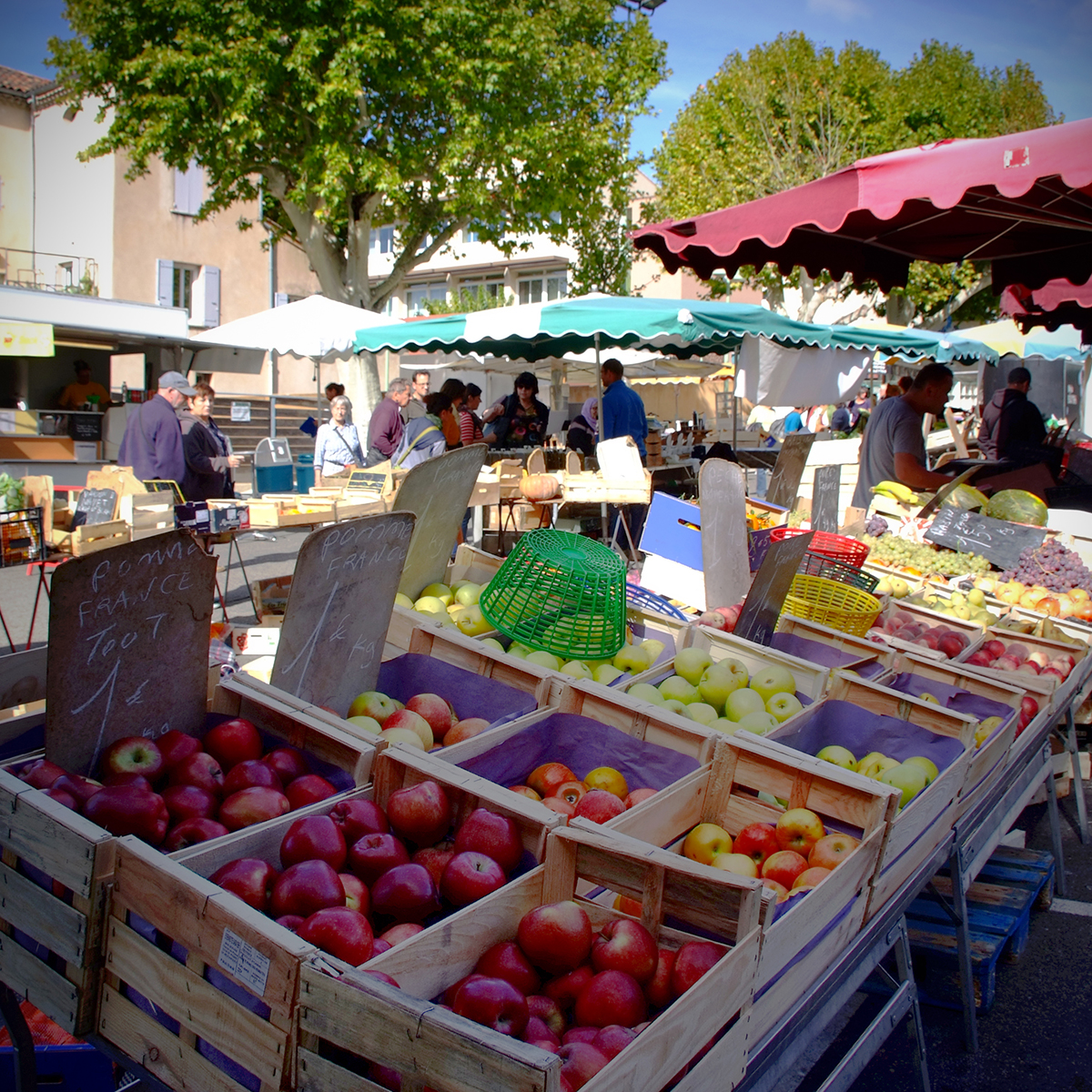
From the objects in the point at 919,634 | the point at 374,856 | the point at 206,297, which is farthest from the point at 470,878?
the point at 206,297

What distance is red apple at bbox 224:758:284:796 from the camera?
1899 mm

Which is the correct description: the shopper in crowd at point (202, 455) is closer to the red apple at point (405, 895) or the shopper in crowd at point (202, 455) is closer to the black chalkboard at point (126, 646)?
the black chalkboard at point (126, 646)

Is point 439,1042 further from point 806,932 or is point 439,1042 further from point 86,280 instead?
point 86,280

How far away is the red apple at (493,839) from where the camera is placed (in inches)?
66.7

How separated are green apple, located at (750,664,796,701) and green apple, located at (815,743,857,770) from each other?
0.99ft

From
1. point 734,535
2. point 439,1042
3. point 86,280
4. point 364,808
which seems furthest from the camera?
point 86,280

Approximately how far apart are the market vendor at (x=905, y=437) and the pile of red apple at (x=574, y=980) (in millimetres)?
5018

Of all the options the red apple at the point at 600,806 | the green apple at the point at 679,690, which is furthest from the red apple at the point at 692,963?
the green apple at the point at 679,690

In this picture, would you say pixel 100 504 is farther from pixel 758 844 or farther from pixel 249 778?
pixel 758 844

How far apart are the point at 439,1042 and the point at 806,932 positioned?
0.92 meters

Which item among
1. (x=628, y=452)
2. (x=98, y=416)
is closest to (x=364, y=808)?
(x=628, y=452)

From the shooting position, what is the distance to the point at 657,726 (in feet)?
7.71

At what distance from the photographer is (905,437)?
6.29 metres

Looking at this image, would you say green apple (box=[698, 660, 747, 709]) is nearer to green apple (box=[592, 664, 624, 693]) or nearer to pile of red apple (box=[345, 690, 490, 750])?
green apple (box=[592, 664, 624, 693])
